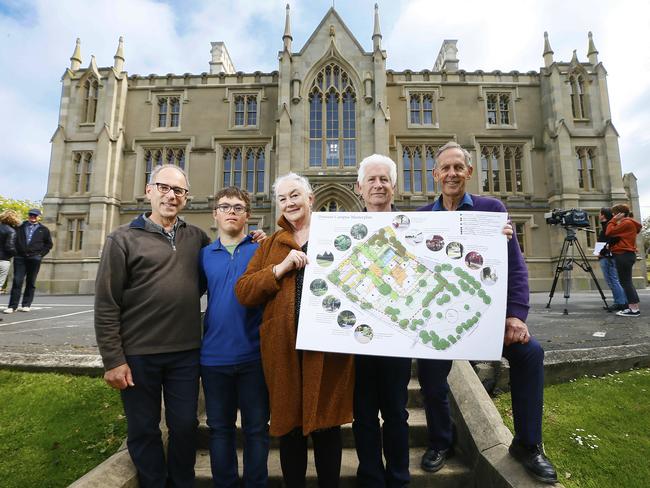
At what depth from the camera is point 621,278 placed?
645 centimetres

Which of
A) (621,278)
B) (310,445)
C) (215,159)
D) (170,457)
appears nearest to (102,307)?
(170,457)

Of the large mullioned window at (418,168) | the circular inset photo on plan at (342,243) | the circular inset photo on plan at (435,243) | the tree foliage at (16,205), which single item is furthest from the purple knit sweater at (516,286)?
the tree foliage at (16,205)

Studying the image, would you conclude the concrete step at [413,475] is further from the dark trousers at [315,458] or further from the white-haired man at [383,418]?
the dark trousers at [315,458]

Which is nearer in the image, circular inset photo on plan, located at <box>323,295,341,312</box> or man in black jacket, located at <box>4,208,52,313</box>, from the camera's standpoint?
circular inset photo on plan, located at <box>323,295,341,312</box>

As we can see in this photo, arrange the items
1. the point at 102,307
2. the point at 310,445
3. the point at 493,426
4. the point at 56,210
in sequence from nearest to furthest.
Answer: the point at 102,307 → the point at 493,426 → the point at 310,445 → the point at 56,210

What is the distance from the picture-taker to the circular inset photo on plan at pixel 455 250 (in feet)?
6.69

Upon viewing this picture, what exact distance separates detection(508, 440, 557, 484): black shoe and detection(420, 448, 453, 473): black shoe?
0.47m

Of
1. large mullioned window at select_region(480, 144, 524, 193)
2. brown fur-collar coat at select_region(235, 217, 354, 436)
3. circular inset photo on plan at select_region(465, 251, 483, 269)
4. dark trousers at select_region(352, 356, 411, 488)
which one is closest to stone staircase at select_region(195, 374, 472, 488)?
dark trousers at select_region(352, 356, 411, 488)

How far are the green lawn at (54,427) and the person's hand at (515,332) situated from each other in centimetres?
290

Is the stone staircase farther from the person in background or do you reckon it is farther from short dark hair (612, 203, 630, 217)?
the person in background

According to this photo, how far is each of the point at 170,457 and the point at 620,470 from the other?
2.93m

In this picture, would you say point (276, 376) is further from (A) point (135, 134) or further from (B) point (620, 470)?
(A) point (135, 134)

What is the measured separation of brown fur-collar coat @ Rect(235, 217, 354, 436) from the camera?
1939 mm

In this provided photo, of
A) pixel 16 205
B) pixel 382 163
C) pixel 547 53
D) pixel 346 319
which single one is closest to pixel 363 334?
pixel 346 319
